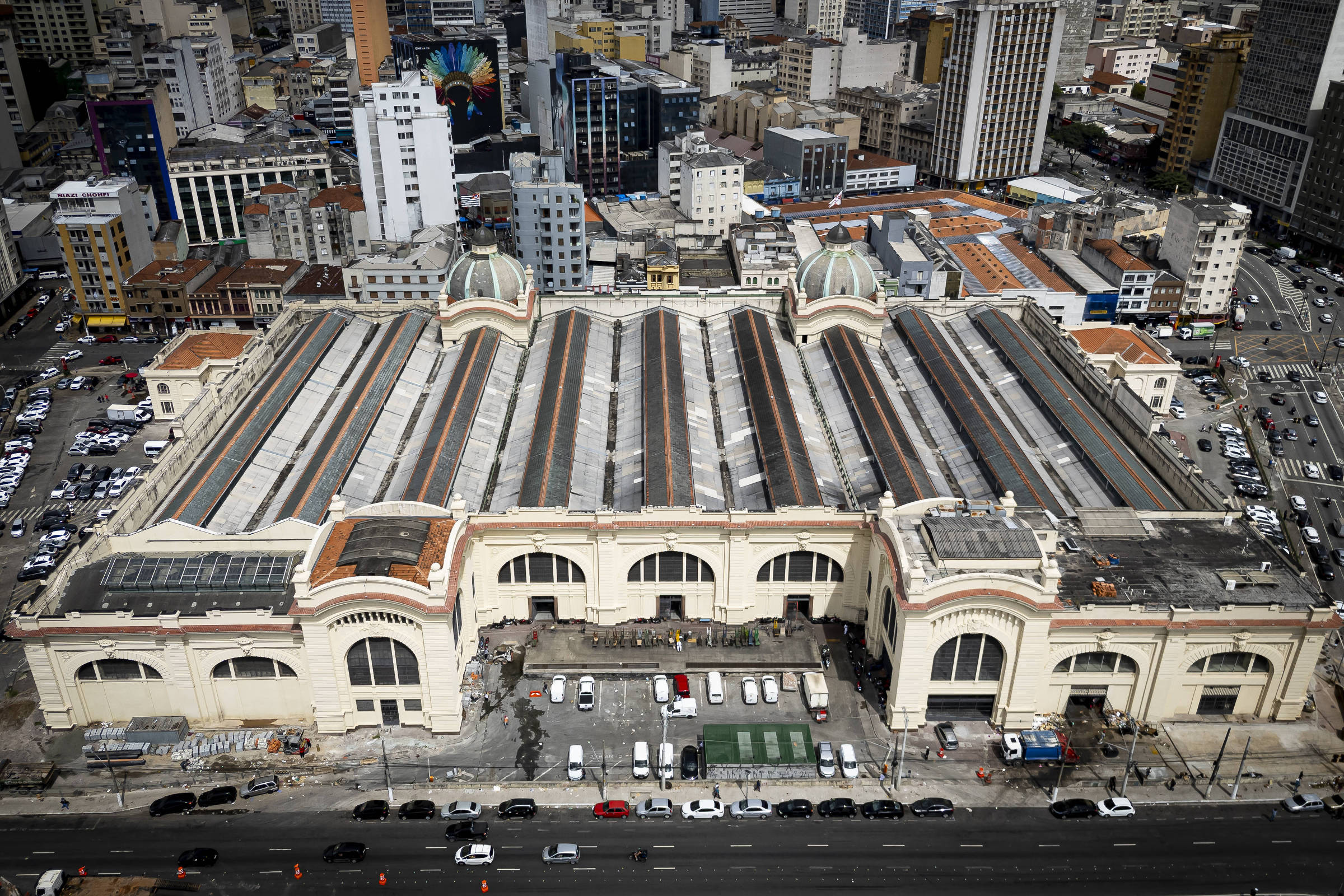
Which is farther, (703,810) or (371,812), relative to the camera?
(703,810)

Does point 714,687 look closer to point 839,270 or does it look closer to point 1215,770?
point 1215,770

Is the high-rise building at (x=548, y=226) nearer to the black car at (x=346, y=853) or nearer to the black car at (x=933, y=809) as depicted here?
the black car at (x=346, y=853)


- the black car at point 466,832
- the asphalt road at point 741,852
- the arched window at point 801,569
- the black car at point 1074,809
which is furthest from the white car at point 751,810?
the arched window at point 801,569

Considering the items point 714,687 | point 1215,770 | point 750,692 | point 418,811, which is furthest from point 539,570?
point 1215,770

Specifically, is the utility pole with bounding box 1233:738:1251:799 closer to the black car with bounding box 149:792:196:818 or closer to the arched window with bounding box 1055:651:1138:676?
the arched window with bounding box 1055:651:1138:676

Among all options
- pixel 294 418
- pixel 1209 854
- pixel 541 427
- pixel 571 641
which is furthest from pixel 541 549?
pixel 1209 854

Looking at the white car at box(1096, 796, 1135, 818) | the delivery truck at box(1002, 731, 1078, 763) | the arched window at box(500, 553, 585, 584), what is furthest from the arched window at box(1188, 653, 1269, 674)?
the arched window at box(500, 553, 585, 584)
